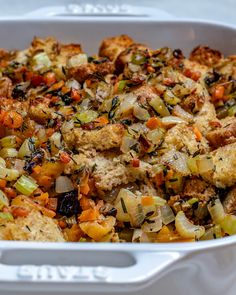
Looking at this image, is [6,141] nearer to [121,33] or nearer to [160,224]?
[160,224]

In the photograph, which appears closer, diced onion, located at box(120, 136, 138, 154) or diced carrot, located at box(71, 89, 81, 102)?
diced onion, located at box(120, 136, 138, 154)

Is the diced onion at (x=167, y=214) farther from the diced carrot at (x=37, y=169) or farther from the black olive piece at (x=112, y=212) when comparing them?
the diced carrot at (x=37, y=169)

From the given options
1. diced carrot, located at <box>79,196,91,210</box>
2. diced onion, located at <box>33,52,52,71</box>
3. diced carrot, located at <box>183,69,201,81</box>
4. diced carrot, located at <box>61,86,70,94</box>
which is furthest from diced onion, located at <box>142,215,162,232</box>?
diced onion, located at <box>33,52,52,71</box>

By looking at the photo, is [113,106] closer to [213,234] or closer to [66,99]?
[66,99]

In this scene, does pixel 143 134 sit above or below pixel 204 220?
above

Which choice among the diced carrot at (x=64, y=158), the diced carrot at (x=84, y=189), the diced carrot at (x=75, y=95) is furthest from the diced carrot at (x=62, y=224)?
the diced carrot at (x=75, y=95)

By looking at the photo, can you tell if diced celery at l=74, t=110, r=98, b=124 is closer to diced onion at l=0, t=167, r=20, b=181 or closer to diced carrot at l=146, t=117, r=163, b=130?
diced carrot at l=146, t=117, r=163, b=130

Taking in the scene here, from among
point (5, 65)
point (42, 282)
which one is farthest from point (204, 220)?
point (5, 65)
